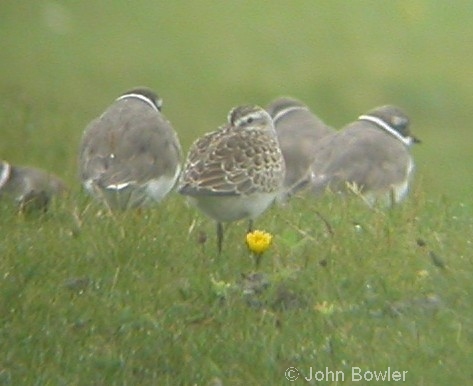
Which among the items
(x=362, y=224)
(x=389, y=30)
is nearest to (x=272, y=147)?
(x=362, y=224)

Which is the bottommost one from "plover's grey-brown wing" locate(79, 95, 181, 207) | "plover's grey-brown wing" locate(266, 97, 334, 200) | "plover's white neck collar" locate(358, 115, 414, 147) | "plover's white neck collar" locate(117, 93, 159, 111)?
"plover's grey-brown wing" locate(266, 97, 334, 200)

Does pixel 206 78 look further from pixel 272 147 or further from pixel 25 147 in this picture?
pixel 272 147

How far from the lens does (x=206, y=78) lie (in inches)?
888

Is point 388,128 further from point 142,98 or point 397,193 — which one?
point 142,98

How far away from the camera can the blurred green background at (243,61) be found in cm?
2020

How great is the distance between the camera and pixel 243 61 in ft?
77.5

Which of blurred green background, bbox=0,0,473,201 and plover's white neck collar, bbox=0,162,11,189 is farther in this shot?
blurred green background, bbox=0,0,473,201

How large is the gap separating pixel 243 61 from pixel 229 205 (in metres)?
14.0

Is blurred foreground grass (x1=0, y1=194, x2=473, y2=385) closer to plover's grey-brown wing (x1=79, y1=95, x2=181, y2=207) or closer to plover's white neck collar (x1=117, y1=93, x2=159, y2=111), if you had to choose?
plover's grey-brown wing (x1=79, y1=95, x2=181, y2=207)

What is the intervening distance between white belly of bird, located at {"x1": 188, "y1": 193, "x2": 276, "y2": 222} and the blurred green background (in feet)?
23.4

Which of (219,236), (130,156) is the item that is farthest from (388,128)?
(219,236)

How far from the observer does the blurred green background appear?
66.3 feet

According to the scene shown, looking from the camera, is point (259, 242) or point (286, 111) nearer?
point (259, 242)

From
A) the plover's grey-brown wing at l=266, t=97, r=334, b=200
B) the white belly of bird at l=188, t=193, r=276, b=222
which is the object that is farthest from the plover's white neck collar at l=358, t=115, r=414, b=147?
the white belly of bird at l=188, t=193, r=276, b=222
